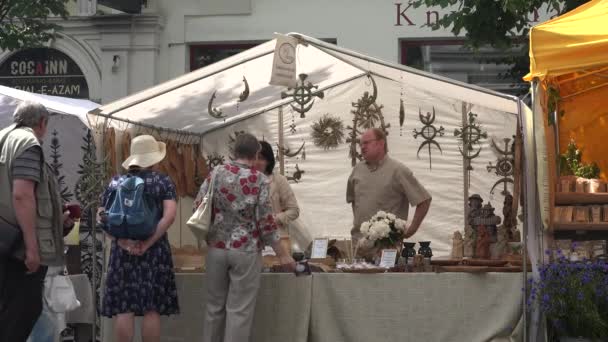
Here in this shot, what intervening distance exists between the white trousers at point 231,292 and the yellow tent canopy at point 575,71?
6.95ft

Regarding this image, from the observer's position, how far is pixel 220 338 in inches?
307

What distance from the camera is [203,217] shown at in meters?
7.63

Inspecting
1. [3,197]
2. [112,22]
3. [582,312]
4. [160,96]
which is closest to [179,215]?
[160,96]

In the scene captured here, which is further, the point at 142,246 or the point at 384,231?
the point at 384,231

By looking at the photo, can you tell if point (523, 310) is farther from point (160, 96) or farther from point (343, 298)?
point (160, 96)

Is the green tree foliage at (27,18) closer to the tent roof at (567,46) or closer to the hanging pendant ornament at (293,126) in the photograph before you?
the hanging pendant ornament at (293,126)

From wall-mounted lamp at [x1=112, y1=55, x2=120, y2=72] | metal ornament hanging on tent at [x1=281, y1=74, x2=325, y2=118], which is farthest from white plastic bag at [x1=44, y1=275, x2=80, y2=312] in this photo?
wall-mounted lamp at [x1=112, y1=55, x2=120, y2=72]

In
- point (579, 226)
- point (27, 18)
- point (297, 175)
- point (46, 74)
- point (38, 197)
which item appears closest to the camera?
point (38, 197)

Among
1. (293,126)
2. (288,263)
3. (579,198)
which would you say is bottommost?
(288,263)

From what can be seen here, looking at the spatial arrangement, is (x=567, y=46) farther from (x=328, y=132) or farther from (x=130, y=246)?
(x=328, y=132)

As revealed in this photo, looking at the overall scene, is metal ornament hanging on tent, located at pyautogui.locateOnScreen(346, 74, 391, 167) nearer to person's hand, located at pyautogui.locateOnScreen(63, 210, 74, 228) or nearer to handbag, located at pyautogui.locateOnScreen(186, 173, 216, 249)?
handbag, located at pyautogui.locateOnScreen(186, 173, 216, 249)

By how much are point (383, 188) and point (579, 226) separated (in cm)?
169

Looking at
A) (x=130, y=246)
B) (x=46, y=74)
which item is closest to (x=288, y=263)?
(x=130, y=246)

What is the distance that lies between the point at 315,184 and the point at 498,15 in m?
2.44
